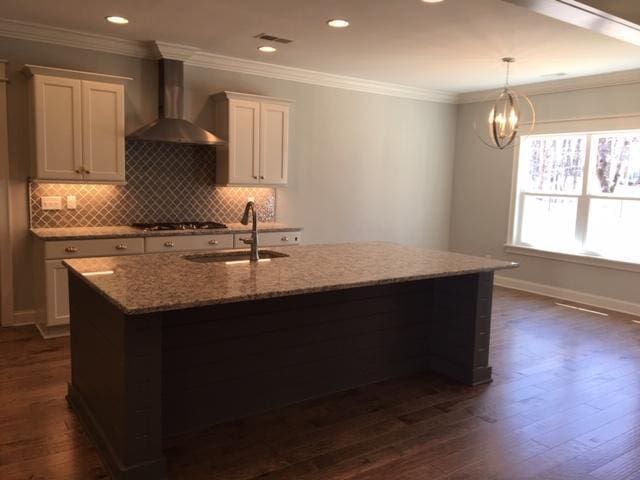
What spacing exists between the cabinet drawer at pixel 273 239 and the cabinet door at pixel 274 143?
0.58m

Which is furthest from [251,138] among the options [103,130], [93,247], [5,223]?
[5,223]

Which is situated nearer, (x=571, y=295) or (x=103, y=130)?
(x=103, y=130)

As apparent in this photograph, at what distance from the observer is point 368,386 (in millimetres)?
3453

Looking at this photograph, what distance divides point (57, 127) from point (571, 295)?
5.68 meters

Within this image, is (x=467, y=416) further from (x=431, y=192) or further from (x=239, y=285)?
(x=431, y=192)

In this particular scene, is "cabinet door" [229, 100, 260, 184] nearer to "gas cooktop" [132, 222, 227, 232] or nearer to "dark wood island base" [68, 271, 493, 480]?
"gas cooktop" [132, 222, 227, 232]

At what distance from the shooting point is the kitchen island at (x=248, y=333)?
2.26 meters

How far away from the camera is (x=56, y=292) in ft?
13.9

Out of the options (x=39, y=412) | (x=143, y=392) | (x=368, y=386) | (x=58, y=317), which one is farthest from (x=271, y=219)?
(x=143, y=392)

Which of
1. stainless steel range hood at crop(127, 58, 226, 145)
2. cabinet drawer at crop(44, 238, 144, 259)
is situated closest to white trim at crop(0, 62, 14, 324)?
cabinet drawer at crop(44, 238, 144, 259)

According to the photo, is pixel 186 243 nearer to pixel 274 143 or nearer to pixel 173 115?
pixel 173 115

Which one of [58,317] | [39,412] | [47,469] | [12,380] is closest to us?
[47,469]

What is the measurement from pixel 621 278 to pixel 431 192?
8.66ft

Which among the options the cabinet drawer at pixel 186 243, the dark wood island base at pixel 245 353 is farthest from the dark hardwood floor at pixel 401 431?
the cabinet drawer at pixel 186 243
